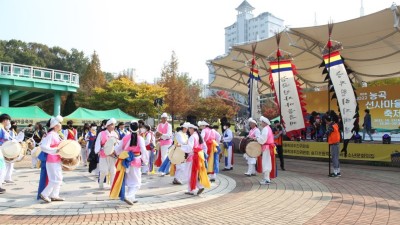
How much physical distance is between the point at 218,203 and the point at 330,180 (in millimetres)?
4408

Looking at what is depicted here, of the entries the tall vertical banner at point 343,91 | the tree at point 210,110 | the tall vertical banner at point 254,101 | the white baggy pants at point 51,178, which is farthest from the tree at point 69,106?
the white baggy pants at point 51,178

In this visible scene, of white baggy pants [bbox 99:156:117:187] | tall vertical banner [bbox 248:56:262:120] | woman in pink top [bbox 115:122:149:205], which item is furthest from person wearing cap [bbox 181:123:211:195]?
tall vertical banner [bbox 248:56:262:120]

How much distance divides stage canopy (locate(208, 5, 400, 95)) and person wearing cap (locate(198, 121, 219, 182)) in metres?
8.66

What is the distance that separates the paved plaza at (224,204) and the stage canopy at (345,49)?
782cm

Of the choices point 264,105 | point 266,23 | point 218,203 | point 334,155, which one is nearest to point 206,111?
point 264,105

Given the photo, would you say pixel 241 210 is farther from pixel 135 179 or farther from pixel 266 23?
pixel 266 23

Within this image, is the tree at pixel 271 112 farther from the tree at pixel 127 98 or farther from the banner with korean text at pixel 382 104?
the banner with korean text at pixel 382 104

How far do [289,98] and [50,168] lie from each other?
1174cm

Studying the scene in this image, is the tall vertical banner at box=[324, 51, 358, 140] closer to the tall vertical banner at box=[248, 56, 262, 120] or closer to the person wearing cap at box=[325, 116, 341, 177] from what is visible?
the person wearing cap at box=[325, 116, 341, 177]

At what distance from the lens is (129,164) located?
645 centimetres

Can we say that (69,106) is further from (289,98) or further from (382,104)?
(382,104)

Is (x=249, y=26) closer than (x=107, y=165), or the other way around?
(x=107, y=165)

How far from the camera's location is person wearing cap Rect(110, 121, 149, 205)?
6367 millimetres

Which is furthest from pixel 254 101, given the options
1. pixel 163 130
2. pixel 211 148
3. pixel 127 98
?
pixel 127 98
